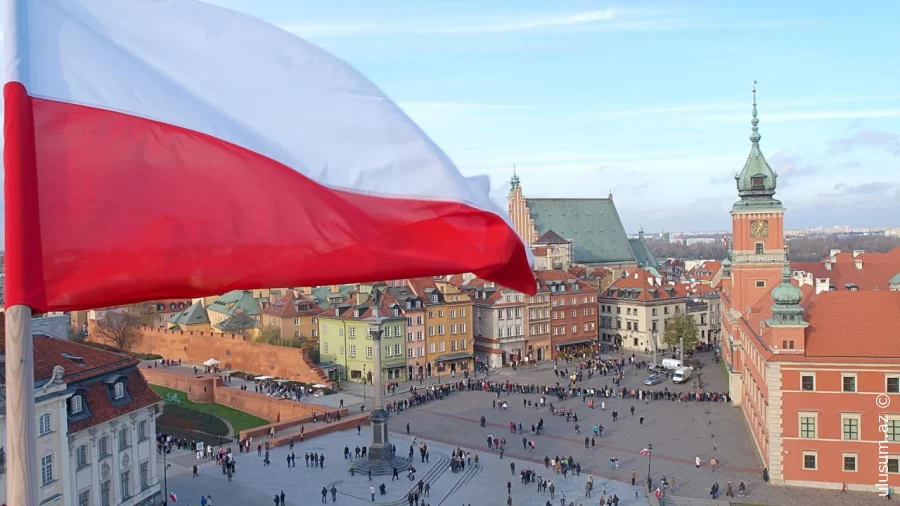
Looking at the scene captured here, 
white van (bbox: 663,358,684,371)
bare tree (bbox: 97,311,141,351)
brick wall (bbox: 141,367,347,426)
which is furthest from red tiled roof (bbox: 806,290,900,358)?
bare tree (bbox: 97,311,141,351)

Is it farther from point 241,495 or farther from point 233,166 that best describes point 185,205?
point 241,495

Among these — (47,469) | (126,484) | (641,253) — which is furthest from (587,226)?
(47,469)

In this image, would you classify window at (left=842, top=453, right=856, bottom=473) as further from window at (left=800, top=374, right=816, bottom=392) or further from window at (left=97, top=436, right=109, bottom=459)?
window at (left=97, top=436, right=109, bottom=459)

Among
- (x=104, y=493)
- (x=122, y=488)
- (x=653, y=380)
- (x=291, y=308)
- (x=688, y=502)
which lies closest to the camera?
(x=104, y=493)

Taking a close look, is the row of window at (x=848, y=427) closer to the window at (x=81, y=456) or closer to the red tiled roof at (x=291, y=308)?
the window at (x=81, y=456)

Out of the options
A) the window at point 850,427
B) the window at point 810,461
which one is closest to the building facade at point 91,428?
the window at point 810,461

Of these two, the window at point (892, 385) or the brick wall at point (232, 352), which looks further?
the brick wall at point (232, 352)

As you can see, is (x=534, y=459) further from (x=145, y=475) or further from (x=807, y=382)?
(x=145, y=475)
